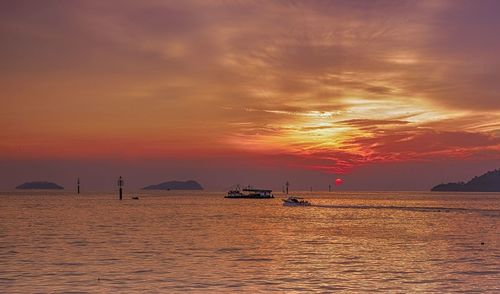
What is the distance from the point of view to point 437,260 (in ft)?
149

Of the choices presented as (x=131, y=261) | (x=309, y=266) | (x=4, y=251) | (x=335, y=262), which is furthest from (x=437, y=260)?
(x=4, y=251)

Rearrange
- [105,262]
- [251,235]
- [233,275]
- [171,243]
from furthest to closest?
[251,235], [171,243], [105,262], [233,275]

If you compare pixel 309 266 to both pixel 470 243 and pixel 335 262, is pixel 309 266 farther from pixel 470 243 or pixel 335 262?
pixel 470 243

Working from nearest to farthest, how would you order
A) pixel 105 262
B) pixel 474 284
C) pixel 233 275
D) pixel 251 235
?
1. pixel 474 284
2. pixel 233 275
3. pixel 105 262
4. pixel 251 235

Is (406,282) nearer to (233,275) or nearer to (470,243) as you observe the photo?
(233,275)

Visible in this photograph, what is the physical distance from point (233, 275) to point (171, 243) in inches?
881

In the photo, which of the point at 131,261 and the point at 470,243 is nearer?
the point at 131,261

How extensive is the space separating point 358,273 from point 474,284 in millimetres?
7183

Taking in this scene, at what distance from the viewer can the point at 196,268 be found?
39844mm

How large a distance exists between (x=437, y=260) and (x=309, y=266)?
11.4 meters

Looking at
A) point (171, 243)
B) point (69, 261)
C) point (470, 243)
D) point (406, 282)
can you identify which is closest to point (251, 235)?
point (171, 243)

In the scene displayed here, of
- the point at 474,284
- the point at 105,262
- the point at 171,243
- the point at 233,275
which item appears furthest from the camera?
the point at 171,243

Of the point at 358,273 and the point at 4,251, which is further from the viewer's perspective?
the point at 4,251

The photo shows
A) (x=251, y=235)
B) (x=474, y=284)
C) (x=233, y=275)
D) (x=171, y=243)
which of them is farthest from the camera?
(x=251, y=235)
